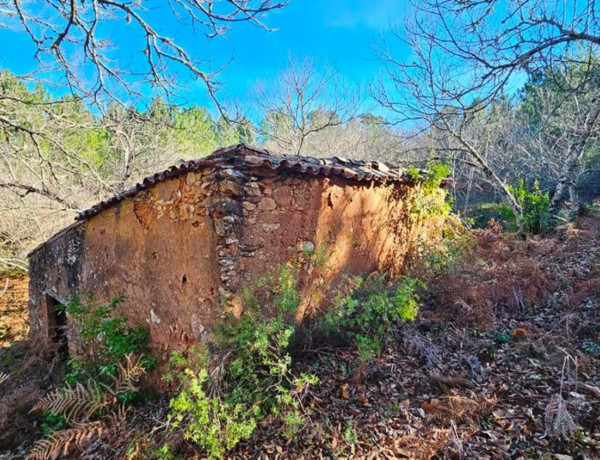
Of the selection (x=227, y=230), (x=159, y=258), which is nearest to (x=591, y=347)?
(x=227, y=230)

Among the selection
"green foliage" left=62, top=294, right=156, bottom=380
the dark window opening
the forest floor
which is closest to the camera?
the forest floor

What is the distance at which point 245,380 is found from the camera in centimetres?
307

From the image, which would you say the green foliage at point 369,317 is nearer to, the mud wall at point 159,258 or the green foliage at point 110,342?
the mud wall at point 159,258

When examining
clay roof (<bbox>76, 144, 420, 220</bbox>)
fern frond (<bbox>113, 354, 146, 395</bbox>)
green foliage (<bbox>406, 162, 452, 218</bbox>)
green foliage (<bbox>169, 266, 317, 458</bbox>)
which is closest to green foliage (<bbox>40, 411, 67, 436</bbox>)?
fern frond (<bbox>113, 354, 146, 395</bbox>)

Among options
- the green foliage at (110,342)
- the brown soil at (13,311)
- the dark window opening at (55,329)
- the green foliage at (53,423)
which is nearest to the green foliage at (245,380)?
the green foliage at (110,342)

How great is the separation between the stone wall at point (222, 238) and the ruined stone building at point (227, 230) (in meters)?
0.01

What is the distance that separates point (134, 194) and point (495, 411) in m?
4.60

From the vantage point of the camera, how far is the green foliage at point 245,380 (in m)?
2.50

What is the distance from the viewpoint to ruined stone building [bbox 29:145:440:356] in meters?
3.55

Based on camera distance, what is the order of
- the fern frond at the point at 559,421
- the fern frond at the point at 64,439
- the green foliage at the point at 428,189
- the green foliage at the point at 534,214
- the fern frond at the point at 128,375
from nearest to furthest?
the fern frond at the point at 559,421
the fern frond at the point at 64,439
the fern frond at the point at 128,375
the green foliage at the point at 428,189
the green foliage at the point at 534,214

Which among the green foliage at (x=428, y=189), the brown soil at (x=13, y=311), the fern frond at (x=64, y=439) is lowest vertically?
the brown soil at (x=13, y=311)

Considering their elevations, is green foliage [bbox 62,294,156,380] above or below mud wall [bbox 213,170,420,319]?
below

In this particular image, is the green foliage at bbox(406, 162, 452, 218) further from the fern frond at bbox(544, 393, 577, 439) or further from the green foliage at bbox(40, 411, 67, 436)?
the green foliage at bbox(40, 411, 67, 436)

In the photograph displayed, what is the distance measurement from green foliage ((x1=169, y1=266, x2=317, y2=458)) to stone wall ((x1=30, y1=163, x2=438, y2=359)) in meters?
0.32
